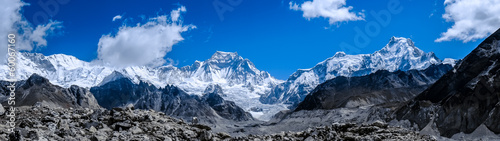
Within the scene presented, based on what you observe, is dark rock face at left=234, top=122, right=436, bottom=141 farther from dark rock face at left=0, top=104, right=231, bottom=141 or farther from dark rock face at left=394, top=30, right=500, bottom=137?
dark rock face at left=394, top=30, right=500, bottom=137

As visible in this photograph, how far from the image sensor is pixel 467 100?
8025 cm

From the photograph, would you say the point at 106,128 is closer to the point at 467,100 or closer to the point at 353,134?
the point at 353,134

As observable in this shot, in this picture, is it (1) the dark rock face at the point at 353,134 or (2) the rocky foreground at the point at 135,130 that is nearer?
(2) the rocky foreground at the point at 135,130

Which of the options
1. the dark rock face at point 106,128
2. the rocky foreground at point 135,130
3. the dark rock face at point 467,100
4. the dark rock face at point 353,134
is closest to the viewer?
the dark rock face at point 106,128

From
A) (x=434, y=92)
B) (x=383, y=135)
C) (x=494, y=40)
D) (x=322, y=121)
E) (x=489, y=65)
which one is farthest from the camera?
(x=322, y=121)

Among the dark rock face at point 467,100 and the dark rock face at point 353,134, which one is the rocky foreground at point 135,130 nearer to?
the dark rock face at point 353,134

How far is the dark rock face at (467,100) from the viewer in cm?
7244

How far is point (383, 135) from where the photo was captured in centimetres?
3122

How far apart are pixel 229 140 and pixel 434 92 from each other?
93.9 m

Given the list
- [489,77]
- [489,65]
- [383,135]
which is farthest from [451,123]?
[383,135]

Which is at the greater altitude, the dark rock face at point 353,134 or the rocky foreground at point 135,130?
the rocky foreground at point 135,130

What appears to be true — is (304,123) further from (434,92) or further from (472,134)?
(472,134)

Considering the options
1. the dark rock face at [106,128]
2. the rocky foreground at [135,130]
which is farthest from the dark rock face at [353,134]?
the dark rock face at [106,128]

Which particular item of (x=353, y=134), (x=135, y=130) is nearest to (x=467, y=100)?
(x=353, y=134)
